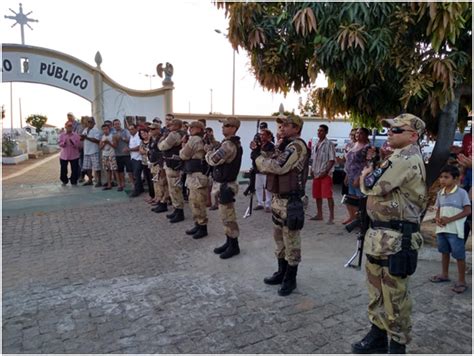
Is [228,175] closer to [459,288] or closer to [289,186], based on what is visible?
[289,186]

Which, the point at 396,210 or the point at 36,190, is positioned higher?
the point at 396,210

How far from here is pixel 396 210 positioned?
2.56 meters

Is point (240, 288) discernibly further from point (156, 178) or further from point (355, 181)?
point (156, 178)

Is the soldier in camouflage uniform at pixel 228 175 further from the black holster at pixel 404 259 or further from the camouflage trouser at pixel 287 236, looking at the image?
the black holster at pixel 404 259

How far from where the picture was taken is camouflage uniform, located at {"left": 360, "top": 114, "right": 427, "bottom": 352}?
2.50 m

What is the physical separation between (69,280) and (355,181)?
3912 mm

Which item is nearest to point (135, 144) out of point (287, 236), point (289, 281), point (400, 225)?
point (287, 236)

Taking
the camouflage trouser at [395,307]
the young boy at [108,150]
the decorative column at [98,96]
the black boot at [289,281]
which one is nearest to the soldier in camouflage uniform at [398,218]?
the camouflage trouser at [395,307]

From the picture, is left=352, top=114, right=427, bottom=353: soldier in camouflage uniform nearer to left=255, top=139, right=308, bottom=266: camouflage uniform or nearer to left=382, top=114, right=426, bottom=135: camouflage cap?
left=382, top=114, right=426, bottom=135: camouflage cap

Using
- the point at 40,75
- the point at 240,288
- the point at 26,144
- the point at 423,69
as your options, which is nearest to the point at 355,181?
the point at 423,69

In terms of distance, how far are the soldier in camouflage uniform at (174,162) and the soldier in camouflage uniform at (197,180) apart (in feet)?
2.19

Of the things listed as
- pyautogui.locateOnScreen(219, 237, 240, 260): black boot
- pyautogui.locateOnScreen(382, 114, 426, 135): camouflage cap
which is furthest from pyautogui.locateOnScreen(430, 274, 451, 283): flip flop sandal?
pyautogui.locateOnScreen(219, 237, 240, 260): black boot

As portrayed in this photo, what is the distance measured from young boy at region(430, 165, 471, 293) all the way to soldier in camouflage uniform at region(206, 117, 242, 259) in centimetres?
228

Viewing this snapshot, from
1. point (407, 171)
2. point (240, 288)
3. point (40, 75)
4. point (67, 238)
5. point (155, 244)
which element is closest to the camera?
point (407, 171)
